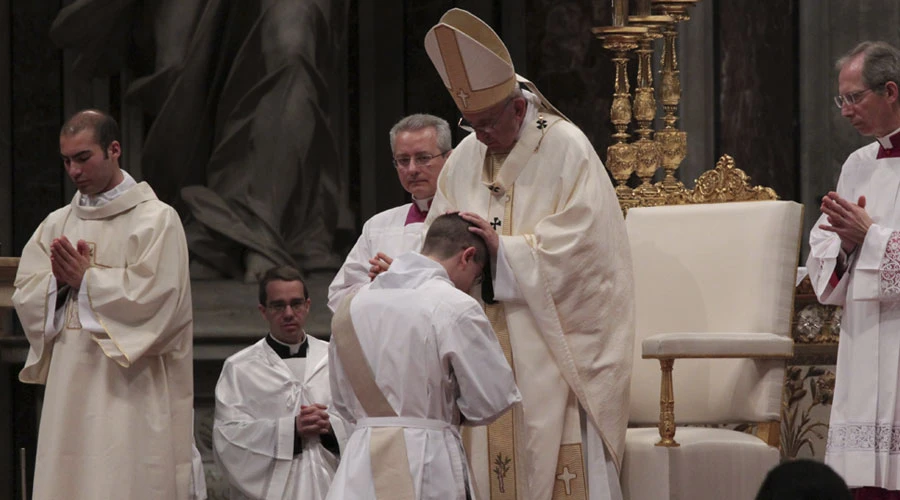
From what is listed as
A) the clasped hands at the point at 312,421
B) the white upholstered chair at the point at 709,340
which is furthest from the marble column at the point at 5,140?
the white upholstered chair at the point at 709,340

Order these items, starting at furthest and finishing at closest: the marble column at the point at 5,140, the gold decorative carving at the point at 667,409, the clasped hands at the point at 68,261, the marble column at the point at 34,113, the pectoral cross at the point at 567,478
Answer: the marble column at the point at 34,113, the marble column at the point at 5,140, the clasped hands at the point at 68,261, the gold decorative carving at the point at 667,409, the pectoral cross at the point at 567,478

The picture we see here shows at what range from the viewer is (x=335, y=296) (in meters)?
6.58

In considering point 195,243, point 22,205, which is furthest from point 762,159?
point 22,205

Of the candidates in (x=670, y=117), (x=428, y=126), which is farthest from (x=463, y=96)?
(x=670, y=117)

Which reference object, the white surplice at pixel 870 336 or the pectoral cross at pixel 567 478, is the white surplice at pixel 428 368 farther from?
the white surplice at pixel 870 336

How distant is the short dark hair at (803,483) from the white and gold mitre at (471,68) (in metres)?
2.51

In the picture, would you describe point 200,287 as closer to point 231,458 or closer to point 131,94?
point 131,94

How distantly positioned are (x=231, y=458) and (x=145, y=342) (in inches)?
31.1

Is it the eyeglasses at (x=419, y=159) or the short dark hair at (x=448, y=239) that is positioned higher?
the eyeglasses at (x=419, y=159)

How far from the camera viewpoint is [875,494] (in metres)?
5.52

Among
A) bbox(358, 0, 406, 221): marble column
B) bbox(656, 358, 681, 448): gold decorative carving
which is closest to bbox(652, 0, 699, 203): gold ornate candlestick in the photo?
bbox(656, 358, 681, 448): gold decorative carving

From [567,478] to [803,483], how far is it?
2.47m

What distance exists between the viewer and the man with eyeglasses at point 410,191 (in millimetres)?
6320

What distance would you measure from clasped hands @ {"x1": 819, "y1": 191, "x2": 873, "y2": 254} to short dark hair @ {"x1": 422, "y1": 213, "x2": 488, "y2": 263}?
1.18 m
